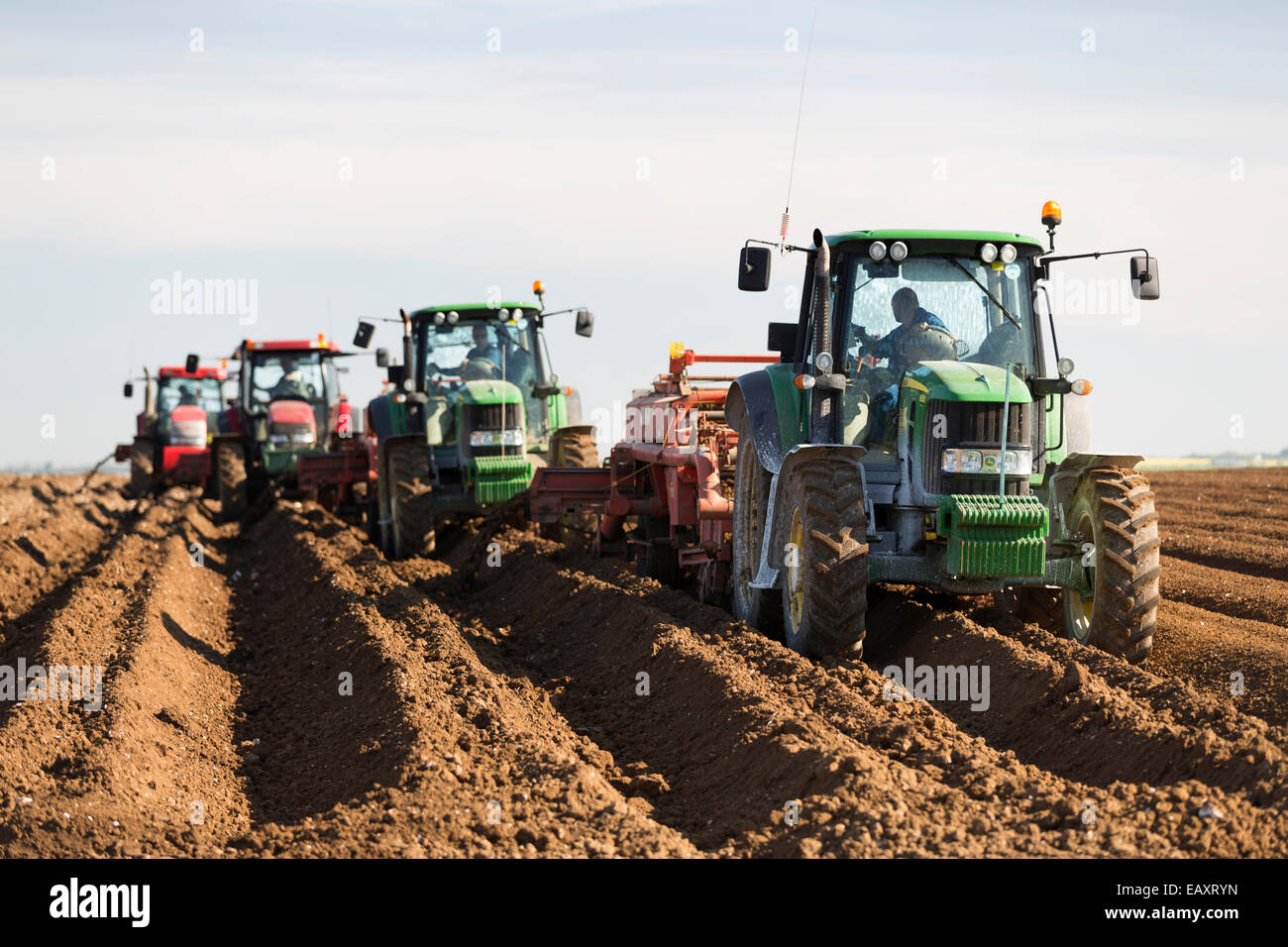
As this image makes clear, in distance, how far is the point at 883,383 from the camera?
878 cm

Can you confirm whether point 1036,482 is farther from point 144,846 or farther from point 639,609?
point 144,846

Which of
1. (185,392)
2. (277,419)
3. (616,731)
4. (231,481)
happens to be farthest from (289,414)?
(616,731)

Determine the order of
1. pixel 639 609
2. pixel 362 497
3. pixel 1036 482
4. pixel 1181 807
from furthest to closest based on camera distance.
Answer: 1. pixel 362 497
2. pixel 639 609
3. pixel 1036 482
4. pixel 1181 807

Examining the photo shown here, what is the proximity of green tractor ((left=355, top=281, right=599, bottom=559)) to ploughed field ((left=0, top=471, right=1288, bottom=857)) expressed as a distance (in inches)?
90.8

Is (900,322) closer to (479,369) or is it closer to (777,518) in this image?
(777,518)

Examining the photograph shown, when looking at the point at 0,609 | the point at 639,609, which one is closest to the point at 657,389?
the point at 639,609

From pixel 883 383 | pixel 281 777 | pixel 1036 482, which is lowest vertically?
pixel 281 777

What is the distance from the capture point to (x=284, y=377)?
22.0m

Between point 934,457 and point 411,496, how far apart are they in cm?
759

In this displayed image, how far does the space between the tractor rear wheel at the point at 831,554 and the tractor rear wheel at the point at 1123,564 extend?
1.26 m

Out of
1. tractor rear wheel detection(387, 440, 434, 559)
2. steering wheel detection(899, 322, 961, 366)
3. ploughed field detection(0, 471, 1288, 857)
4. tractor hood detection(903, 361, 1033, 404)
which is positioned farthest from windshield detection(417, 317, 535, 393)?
tractor hood detection(903, 361, 1033, 404)

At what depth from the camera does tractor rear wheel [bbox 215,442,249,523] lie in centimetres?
2092

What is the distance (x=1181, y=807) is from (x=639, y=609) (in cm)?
536

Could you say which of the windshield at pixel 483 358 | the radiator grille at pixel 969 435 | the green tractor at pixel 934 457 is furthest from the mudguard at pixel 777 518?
the windshield at pixel 483 358
